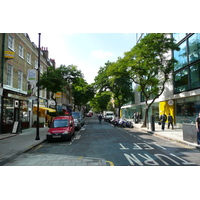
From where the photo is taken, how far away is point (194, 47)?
18562 millimetres

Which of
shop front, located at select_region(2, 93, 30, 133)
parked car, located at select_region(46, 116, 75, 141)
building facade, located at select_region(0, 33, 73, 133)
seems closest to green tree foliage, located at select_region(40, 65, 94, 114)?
building facade, located at select_region(0, 33, 73, 133)

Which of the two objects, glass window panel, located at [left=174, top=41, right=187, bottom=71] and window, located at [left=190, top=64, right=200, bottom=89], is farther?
glass window panel, located at [left=174, top=41, right=187, bottom=71]

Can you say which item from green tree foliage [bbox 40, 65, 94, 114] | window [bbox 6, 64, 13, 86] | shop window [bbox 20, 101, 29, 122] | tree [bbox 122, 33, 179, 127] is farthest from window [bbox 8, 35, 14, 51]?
tree [bbox 122, 33, 179, 127]

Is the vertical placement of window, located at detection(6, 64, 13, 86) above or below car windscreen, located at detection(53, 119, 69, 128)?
above

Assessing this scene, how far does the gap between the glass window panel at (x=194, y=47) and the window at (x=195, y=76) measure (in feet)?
2.96

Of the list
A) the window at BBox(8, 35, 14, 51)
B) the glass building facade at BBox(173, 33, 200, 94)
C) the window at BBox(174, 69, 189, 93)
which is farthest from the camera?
the window at BBox(174, 69, 189, 93)

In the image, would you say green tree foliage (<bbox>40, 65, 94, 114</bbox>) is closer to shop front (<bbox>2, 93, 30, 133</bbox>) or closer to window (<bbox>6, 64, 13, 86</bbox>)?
shop front (<bbox>2, 93, 30, 133</bbox>)

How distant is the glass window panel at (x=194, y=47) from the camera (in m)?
17.9

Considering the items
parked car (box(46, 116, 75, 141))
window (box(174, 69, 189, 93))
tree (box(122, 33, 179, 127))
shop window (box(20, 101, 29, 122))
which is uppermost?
tree (box(122, 33, 179, 127))

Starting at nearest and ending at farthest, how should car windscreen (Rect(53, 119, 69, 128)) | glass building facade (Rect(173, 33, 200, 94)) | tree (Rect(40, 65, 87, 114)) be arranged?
1. car windscreen (Rect(53, 119, 69, 128))
2. glass building facade (Rect(173, 33, 200, 94))
3. tree (Rect(40, 65, 87, 114))

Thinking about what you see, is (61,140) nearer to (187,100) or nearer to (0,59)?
(0,59)

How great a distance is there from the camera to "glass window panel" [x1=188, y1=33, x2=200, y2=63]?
58.9ft

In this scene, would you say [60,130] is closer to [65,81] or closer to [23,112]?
[23,112]

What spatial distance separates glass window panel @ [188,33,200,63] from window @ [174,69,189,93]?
6.16 ft
